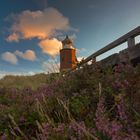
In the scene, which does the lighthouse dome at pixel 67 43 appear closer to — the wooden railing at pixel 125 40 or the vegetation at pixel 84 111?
the wooden railing at pixel 125 40

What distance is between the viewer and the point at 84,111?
4.83 m

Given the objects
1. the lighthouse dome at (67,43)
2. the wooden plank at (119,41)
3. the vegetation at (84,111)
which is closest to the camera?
the vegetation at (84,111)

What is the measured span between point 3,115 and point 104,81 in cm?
173

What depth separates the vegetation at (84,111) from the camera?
3137 millimetres

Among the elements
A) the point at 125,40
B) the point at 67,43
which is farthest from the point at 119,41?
the point at 67,43

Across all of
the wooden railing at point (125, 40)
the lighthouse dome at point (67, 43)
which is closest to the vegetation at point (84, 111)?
the wooden railing at point (125, 40)

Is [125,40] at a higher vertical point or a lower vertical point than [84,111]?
higher

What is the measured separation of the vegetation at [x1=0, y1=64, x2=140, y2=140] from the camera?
10.3ft

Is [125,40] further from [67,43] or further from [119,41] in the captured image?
[67,43]

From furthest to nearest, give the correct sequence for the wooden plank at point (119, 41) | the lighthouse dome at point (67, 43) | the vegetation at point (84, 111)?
1. the lighthouse dome at point (67, 43)
2. the wooden plank at point (119, 41)
3. the vegetation at point (84, 111)

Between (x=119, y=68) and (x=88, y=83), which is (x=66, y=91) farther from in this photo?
(x=119, y=68)

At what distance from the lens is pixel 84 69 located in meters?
6.50

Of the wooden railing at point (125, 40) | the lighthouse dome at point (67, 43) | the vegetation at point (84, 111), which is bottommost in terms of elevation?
the vegetation at point (84, 111)

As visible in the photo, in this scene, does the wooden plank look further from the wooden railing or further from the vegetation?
the vegetation
